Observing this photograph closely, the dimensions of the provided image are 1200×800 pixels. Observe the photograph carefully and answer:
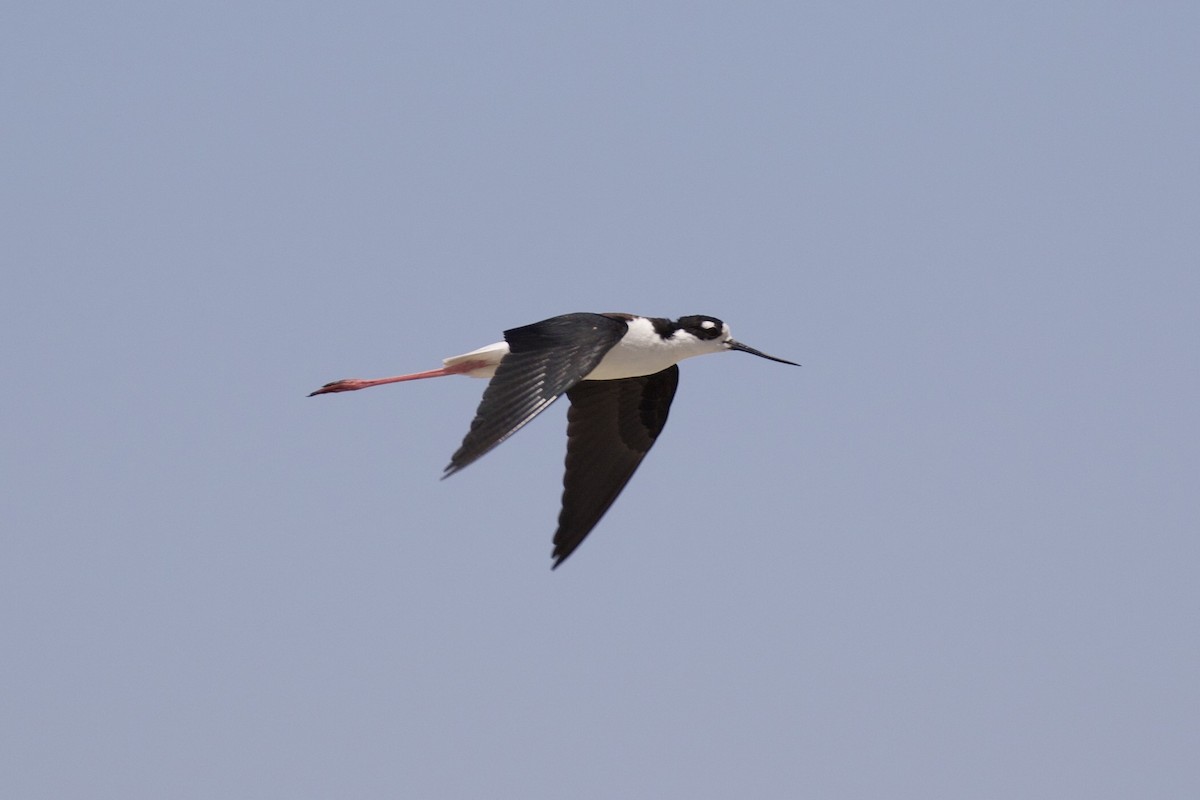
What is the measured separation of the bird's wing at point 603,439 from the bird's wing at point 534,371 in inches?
41.3

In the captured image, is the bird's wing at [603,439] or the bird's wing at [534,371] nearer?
the bird's wing at [534,371]

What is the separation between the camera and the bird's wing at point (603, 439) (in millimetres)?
12102

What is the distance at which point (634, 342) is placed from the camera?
39.6ft

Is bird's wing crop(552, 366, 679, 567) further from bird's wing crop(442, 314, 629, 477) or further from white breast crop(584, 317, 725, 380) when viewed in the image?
bird's wing crop(442, 314, 629, 477)

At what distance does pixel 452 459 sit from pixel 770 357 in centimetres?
430

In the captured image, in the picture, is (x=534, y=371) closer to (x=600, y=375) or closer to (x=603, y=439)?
(x=600, y=375)

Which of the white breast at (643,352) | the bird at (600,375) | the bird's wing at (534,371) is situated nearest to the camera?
the bird's wing at (534,371)

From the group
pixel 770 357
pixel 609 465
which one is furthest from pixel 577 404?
pixel 770 357

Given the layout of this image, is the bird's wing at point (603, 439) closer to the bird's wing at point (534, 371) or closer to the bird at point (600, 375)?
the bird at point (600, 375)

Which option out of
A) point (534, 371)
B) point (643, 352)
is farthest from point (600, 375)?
point (534, 371)

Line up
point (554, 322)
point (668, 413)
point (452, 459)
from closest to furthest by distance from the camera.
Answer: point (452, 459) → point (554, 322) → point (668, 413)

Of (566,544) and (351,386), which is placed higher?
(351,386)

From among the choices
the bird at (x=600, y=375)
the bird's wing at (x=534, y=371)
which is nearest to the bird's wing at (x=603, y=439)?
the bird at (x=600, y=375)

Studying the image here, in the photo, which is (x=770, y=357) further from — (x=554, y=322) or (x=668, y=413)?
(x=554, y=322)
